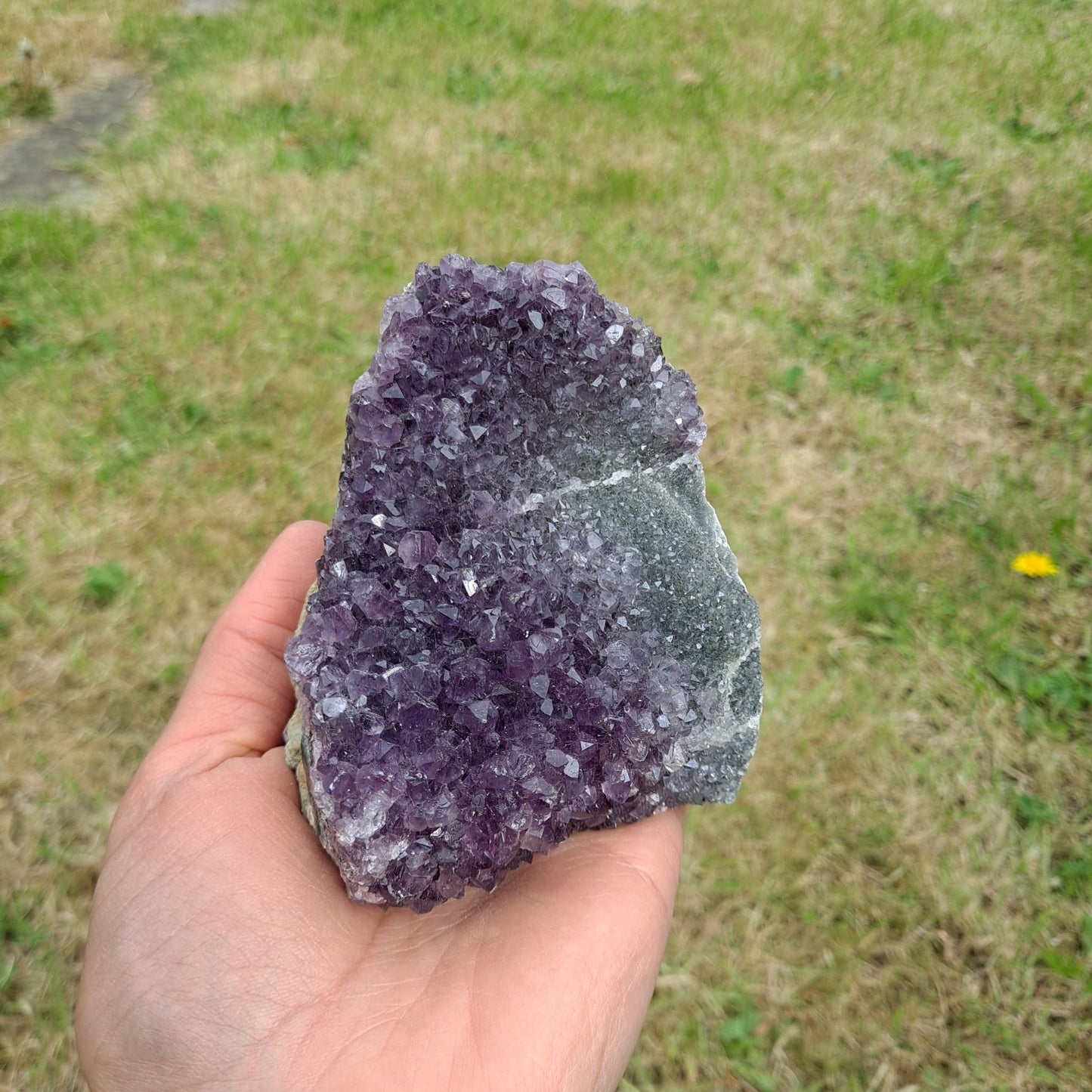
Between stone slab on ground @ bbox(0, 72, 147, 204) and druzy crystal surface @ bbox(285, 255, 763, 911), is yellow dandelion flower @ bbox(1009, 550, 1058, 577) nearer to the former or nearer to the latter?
druzy crystal surface @ bbox(285, 255, 763, 911)

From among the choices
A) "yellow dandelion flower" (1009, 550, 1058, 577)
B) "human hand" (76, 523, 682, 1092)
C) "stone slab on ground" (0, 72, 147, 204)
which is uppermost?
"human hand" (76, 523, 682, 1092)

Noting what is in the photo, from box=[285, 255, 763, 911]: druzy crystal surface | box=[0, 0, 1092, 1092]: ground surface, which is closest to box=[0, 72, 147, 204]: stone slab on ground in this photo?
box=[0, 0, 1092, 1092]: ground surface

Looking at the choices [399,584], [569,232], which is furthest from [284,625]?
[569,232]

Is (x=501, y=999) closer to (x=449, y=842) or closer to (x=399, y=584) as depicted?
(x=449, y=842)

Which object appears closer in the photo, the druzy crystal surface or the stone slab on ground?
the druzy crystal surface

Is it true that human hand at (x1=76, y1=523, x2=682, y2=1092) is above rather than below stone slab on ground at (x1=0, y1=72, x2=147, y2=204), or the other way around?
above

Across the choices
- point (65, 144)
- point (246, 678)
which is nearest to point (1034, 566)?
point (246, 678)

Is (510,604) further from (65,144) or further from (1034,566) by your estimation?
(65,144)
